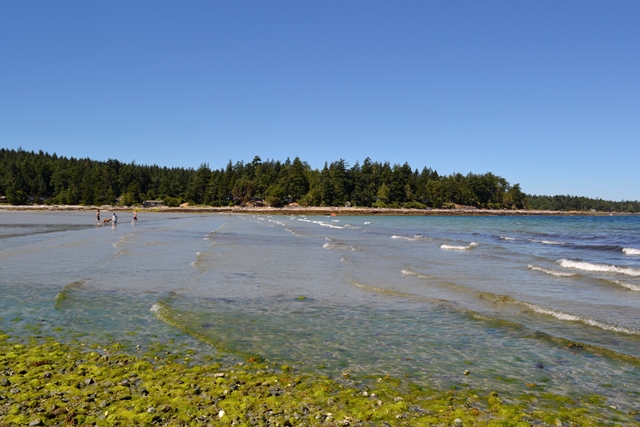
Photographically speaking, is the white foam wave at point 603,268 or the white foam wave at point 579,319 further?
the white foam wave at point 603,268

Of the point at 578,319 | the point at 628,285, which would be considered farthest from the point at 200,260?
the point at 628,285

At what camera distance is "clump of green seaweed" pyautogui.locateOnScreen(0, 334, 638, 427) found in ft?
21.3

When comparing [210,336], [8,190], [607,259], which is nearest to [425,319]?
[210,336]

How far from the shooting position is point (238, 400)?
7047mm

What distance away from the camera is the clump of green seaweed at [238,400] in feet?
21.3

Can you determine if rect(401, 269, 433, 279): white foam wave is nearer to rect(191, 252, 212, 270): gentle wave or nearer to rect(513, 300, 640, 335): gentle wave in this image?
rect(513, 300, 640, 335): gentle wave

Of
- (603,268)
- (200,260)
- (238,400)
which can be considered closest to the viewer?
(238,400)

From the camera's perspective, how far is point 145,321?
484 inches

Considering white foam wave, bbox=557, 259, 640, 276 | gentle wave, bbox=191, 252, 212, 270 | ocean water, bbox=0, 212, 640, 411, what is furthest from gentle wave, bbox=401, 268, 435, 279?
gentle wave, bbox=191, 252, 212, 270

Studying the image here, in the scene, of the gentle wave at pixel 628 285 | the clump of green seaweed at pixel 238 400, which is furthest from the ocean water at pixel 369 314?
the clump of green seaweed at pixel 238 400

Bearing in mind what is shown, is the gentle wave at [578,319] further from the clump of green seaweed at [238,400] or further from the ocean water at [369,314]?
the clump of green seaweed at [238,400]

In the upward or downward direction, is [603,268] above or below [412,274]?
above

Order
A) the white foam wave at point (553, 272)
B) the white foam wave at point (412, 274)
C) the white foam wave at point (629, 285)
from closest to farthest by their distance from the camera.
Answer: the white foam wave at point (629, 285) < the white foam wave at point (412, 274) < the white foam wave at point (553, 272)

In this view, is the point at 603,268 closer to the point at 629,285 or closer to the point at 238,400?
the point at 629,285
